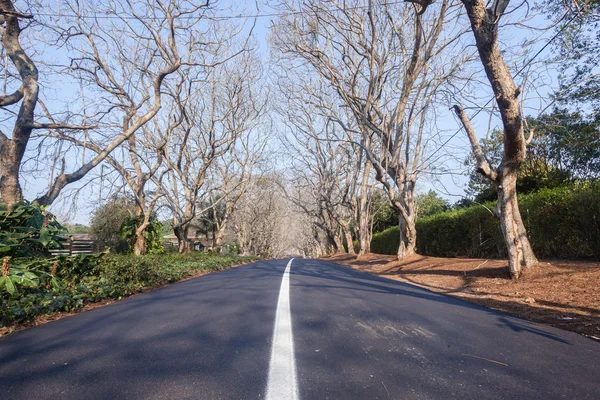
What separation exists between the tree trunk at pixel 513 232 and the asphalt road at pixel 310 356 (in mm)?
3495

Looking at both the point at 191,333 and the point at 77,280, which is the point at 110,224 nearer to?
the point at 77,280

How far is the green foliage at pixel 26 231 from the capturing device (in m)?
6.79

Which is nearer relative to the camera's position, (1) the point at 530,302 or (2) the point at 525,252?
(1) the point at 530,302

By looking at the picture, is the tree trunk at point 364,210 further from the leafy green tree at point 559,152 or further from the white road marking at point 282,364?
the white road marking at point 282,364

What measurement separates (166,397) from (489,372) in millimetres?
2487

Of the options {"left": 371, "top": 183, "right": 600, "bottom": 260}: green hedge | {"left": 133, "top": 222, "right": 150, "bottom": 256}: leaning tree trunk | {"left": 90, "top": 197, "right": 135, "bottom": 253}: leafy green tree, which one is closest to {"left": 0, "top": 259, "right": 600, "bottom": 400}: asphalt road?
{"left": 371, "top": 183, "right": 600, "bottom": 260}: green hedge

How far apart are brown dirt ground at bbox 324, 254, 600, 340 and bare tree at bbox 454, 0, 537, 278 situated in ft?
1.97

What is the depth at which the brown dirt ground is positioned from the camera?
551 centimetres

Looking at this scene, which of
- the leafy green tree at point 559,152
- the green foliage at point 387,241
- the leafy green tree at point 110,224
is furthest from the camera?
the leafy green tree at point 110,224

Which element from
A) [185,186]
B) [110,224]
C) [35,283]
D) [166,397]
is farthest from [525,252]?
[110,224]

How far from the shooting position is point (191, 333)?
14.3 ft

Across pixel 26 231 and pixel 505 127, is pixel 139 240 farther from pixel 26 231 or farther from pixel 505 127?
pixel 505 127

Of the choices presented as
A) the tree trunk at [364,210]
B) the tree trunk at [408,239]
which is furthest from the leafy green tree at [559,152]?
the tree trunk at [364,210]

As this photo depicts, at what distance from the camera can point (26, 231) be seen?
7.31 metres
